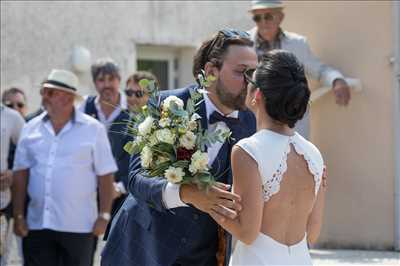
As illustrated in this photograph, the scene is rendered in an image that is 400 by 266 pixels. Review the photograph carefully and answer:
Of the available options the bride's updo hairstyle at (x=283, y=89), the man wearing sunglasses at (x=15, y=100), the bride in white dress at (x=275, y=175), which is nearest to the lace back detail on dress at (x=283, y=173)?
the bride in white dress at (x=275, y=175)

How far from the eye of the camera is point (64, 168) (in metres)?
7.32

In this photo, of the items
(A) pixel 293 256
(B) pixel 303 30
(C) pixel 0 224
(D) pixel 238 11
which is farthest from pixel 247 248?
(D) pixel 238 11

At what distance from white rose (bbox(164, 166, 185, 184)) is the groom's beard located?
642 mm

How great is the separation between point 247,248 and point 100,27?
8490mm

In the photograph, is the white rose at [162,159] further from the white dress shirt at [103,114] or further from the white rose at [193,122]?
the white dress shirt at [103,114]

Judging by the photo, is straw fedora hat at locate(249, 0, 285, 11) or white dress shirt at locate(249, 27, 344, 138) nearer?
white dress shirt at locate(249, 27, 344, 138)

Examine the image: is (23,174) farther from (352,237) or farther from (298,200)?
(298,200)

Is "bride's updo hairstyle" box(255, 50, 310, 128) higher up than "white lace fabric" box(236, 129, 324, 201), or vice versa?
"bride's updo hairstyle" box(255, 50, 310, 128)

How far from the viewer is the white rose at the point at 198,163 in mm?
4395

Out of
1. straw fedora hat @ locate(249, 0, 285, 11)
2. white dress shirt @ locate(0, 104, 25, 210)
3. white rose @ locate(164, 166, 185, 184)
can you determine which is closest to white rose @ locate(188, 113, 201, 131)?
white rose @ locate(164, 166, 185, 184)

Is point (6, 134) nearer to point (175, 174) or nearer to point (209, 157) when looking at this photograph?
point (209, 157)

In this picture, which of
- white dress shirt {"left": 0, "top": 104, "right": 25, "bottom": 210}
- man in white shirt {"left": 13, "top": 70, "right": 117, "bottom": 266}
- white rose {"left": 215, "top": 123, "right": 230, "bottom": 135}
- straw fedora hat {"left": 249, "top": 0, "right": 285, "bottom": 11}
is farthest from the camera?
straw fedora hat {"left": 249, "top": 0, "right": 285, "bottom": 11}

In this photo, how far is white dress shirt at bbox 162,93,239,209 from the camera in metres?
4.52

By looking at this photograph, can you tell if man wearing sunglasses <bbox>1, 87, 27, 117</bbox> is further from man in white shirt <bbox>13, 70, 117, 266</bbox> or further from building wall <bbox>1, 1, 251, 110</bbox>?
man in white shirt <bbox>13, 70, 117, 266</bbox>
